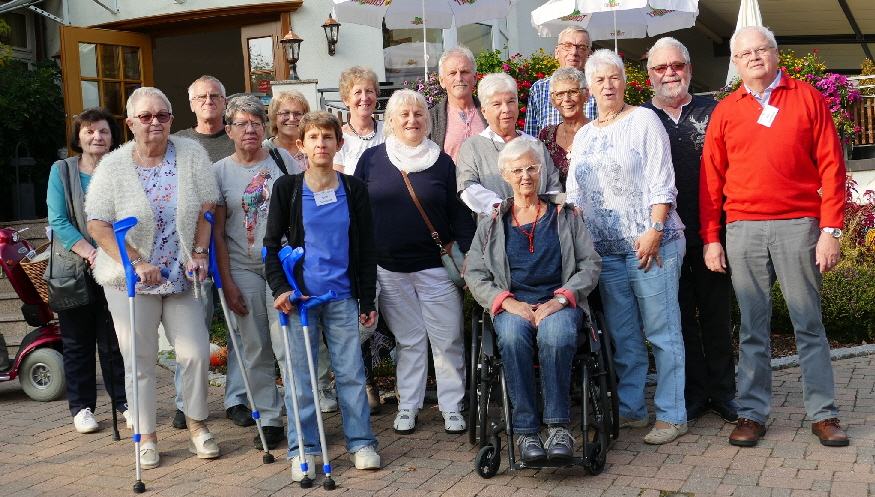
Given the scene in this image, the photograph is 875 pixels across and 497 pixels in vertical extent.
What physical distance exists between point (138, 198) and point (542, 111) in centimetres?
255

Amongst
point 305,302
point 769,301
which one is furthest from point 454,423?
point 769,301

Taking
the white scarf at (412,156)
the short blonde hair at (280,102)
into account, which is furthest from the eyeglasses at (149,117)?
the white scarf at (412,156)

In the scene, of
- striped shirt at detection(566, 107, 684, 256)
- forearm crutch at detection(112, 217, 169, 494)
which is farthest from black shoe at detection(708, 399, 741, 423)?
forearm crutch at detection(112, 217, 169, 494)

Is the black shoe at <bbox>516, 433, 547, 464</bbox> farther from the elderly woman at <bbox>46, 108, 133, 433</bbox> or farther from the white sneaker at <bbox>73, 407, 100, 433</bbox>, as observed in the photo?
the white sneaker at <bbox>73, 407, 100, 433</bbox>

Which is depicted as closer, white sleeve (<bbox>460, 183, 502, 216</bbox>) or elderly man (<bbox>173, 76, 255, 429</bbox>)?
white sleeve (<bbox>460, 183, 502, 216</bbox>)

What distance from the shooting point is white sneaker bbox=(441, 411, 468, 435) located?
16.5ft

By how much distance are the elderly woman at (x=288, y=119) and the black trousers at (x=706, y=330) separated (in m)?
2.37

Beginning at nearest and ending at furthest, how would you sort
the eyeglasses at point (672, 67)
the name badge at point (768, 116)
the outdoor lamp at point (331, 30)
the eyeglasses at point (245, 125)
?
the name badge at point (768, 116) < the eyeglasses at point (672, 67) < the eyeglasses at point (245, 125) < the outdoor lamp at point (331, 30)

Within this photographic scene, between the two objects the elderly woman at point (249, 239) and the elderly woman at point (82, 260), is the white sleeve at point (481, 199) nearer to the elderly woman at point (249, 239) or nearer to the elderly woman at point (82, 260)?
the elderly woman at point (249, 239)

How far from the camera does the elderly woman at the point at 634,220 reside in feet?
15.1

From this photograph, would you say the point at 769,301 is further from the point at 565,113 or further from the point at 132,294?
the point at 132,294

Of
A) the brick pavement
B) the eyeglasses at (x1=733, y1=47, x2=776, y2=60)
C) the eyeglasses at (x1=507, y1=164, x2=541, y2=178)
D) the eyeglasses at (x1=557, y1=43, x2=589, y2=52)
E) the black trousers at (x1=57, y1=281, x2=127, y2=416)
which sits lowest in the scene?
the brick pavement

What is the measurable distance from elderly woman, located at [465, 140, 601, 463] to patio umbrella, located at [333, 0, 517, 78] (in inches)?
154

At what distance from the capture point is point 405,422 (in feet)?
16.7
